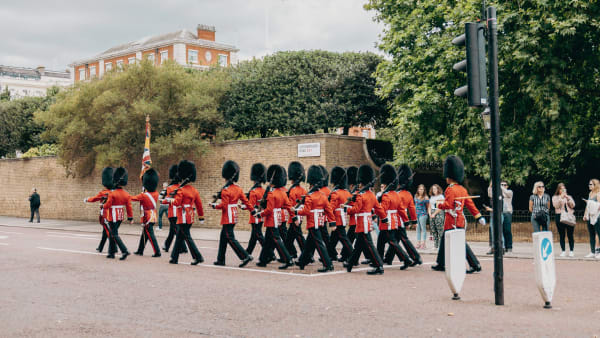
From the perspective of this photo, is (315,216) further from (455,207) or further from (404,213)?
(455,207)

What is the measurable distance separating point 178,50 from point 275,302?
221 ft

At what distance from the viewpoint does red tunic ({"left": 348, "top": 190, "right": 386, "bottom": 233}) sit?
11711 mm

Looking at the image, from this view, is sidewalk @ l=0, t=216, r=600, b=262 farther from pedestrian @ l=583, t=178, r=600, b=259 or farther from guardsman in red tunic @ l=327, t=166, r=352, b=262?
guardsman in red tunic @ l=327, t=166, r=352, b=262

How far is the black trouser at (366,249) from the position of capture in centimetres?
1147

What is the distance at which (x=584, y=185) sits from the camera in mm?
26469

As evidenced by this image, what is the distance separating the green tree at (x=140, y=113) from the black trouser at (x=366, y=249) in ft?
51.1

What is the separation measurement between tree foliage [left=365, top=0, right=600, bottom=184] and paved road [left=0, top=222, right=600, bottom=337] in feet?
20.4

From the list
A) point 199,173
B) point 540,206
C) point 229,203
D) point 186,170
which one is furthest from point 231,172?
point 199,173

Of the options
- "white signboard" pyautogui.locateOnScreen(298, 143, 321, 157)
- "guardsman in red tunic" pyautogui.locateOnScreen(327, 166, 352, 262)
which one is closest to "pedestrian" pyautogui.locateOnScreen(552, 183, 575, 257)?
"guardsman in red tunic" pyautogui.locateOnScreen(327, 166, 352, 262)

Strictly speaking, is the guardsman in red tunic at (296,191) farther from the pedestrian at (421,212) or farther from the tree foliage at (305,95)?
the tree foliage at (305,95)

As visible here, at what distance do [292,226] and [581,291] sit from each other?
6.12 m

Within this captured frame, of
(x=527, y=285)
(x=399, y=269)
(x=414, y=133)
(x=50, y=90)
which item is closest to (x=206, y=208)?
(x=414, y=133)

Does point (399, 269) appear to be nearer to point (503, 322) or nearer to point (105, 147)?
point (503, 322)

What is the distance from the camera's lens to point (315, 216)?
12109 mm
